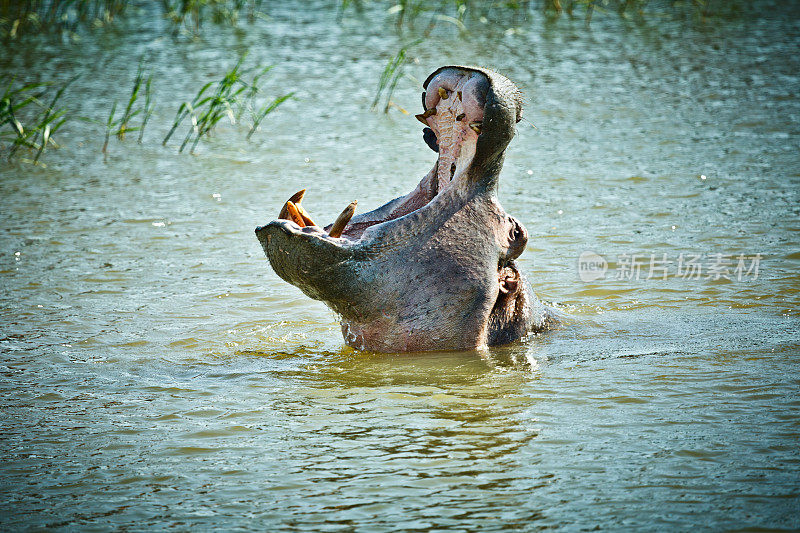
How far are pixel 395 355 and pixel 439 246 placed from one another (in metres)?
0.59

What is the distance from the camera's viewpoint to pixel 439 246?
414cm

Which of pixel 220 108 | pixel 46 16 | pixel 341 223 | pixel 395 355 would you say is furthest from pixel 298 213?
pixel 46 16

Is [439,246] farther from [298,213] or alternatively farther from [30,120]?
[30,120]

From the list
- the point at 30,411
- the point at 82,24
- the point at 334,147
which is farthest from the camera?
the point at 82,24

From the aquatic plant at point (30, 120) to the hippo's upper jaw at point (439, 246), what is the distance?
5.30 meters

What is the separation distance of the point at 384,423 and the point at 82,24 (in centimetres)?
1420

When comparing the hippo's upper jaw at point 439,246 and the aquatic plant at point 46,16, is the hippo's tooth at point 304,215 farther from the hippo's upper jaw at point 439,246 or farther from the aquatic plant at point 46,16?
the aquatic plant at point 46,16

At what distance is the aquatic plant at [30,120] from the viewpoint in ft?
29.4

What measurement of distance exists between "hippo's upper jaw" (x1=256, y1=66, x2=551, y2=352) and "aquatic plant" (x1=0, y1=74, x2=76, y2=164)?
530 cm

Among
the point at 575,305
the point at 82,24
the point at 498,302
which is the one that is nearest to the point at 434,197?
the point at 498,302

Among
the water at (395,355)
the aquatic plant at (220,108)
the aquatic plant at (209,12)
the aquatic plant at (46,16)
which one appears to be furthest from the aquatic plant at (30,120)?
the aquatic plant at (209,12)

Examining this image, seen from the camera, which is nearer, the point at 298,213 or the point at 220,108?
the point at 298,213

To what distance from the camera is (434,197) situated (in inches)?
170

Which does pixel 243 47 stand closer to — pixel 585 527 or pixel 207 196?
pixel 207 196
